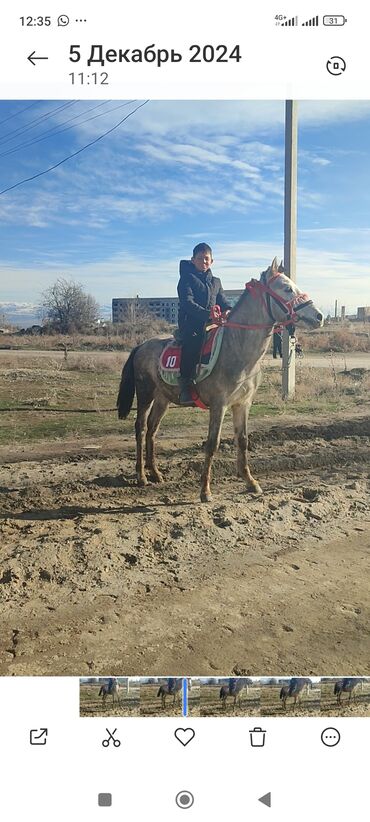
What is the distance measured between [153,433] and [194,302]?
6.80 ft

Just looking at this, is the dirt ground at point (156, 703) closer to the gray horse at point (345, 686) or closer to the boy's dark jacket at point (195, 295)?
the gray horse at point (345, 686)

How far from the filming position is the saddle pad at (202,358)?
5.80 m

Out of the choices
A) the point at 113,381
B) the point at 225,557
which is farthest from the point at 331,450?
the point at 113,381

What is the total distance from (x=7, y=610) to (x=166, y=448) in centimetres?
487

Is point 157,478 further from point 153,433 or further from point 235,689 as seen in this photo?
point 235,689

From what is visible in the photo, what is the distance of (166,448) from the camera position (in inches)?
326
